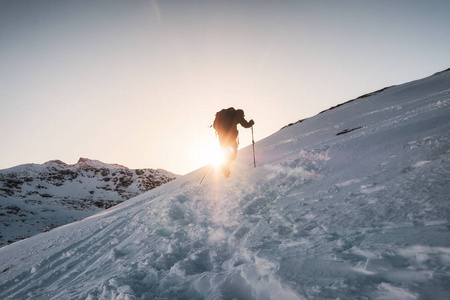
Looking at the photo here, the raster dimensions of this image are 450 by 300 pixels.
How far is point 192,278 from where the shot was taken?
297 centimetres

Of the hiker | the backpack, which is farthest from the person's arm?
the backpack

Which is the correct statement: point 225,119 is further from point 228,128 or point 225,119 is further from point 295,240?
point 295,240

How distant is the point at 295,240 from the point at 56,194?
74982 mm

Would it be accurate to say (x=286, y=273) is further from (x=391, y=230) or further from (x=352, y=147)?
(x=352, y=147)

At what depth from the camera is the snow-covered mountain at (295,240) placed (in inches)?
82.2

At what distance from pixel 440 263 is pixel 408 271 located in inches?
9.4

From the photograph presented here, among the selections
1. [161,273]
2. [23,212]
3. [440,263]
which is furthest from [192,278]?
[23,212]

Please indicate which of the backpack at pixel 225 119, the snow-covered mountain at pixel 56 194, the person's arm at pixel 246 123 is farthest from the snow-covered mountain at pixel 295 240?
the snow-covered mountain at pixel 56 194

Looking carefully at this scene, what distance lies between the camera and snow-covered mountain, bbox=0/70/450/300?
2088 mm

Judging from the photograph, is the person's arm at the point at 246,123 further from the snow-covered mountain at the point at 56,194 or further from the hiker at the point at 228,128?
the snow-covered mountain at the point at 56,194

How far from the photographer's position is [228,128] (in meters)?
8.83

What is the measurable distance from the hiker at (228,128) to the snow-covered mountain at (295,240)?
265 centimetres

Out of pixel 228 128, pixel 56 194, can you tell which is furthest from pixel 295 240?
pixel 56 194

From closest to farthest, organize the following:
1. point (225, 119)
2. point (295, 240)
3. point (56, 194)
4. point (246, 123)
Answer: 1. point (295, 240)
2. point (225, 119)
3. point (246, 123)
4. point (56, 194)
